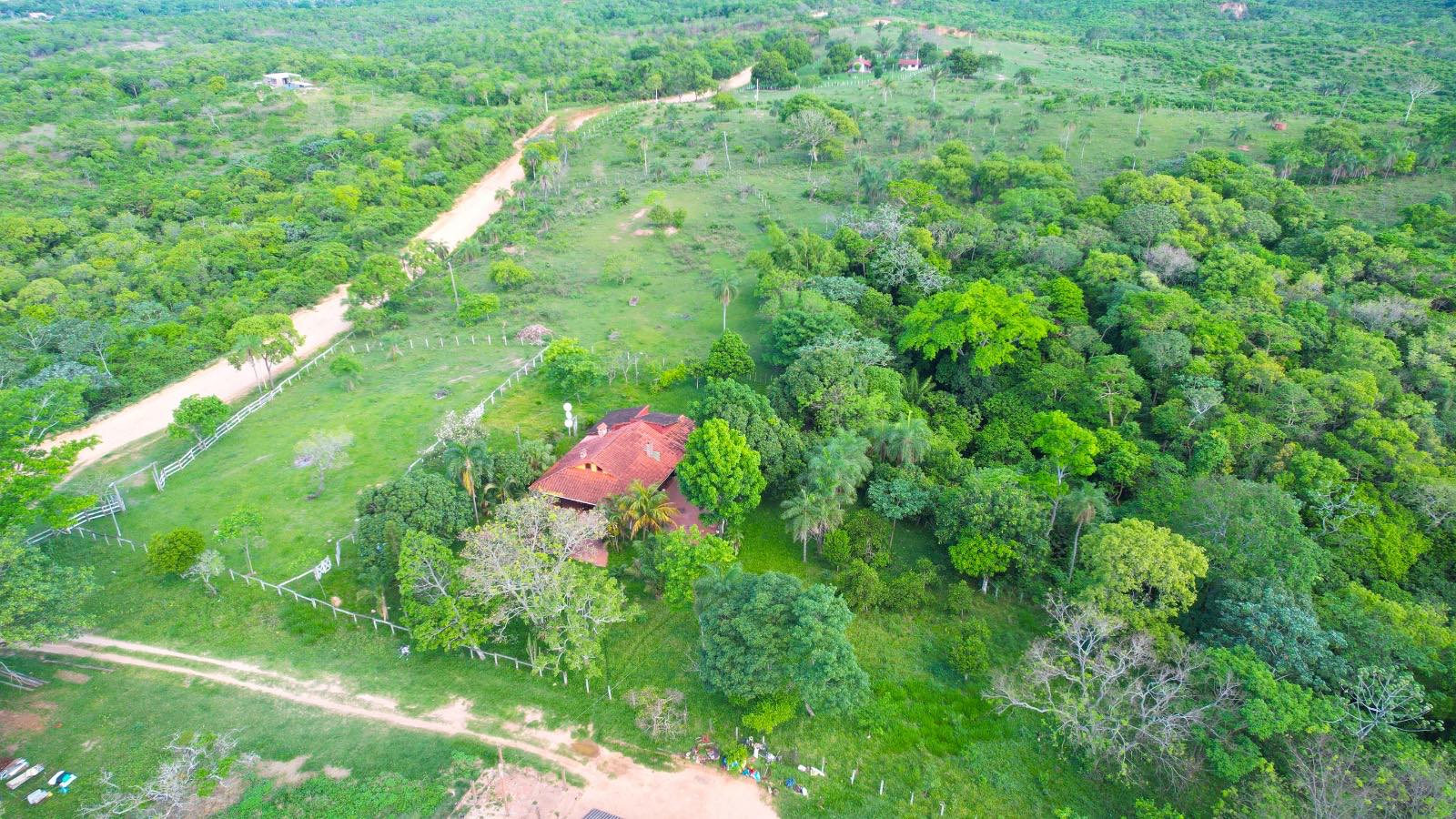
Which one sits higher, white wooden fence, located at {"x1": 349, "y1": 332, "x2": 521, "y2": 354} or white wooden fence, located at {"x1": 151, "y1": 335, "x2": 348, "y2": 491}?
white wooden fence, located at {"x1": 349, "y1": 332, "x2": 521, "y2": 354}

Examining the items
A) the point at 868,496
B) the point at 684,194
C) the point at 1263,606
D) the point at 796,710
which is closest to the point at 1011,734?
the point at 796,710

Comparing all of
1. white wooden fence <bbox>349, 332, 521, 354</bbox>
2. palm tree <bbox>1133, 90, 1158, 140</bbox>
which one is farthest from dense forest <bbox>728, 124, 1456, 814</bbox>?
white wooden fence <bbox>349, 332, 521, 354</bbox>

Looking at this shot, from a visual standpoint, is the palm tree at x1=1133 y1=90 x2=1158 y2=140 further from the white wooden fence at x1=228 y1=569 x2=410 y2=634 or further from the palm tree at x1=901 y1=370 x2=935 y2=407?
the white wooden fence at x1=228 y1=569 x2=410 y2=634

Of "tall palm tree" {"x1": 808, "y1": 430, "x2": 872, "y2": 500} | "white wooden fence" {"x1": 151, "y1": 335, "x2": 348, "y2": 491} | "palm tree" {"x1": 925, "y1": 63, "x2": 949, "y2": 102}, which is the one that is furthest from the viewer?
"palm tree" {"x1": 925, "y1": 63, "x2": 949, "y2": 102}

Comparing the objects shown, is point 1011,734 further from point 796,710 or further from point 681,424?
point 681,424

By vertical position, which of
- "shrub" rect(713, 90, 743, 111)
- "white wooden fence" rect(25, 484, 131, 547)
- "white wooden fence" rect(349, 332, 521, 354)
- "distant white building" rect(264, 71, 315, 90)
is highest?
"distant white building" rect(264, 71, 315, 90)

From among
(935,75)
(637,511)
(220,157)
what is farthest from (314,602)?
(935,75)

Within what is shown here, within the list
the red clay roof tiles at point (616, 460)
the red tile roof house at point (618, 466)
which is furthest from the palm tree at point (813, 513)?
the red clay roof tiles at point (616, 460)
